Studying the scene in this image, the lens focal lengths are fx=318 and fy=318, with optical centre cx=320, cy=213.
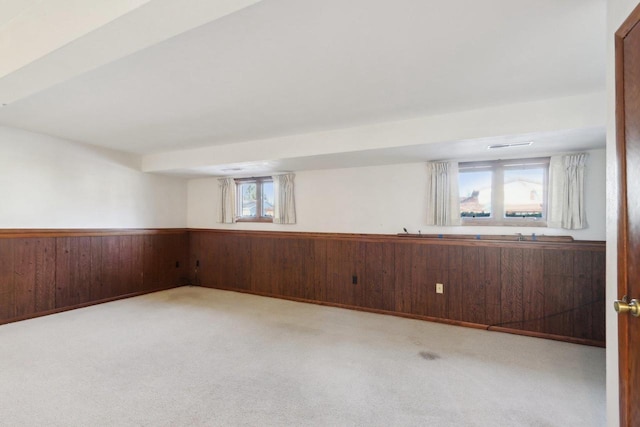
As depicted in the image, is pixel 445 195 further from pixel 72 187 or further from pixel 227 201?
pixel 72 187

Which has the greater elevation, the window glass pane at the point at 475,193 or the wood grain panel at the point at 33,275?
the window glass pane at the point at 475,193

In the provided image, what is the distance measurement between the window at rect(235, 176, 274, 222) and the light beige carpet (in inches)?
81.0

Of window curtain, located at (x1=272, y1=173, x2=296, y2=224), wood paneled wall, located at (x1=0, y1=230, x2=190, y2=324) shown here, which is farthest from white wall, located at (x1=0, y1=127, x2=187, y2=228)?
window curtain, located at (x1=272, y1=173, x2=296, y2=224)

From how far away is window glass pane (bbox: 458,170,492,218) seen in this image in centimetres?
389

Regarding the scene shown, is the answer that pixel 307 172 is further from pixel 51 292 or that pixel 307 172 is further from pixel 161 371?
pixel 51 292

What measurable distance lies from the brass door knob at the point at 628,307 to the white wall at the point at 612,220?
0.41ft

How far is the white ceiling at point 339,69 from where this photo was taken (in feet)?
5.27

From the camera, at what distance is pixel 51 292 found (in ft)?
13.3

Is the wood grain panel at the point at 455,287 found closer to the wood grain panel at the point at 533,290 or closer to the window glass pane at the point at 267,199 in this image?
the wood grain panel at the point at 533,290

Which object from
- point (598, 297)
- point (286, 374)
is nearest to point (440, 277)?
point (598, 297)

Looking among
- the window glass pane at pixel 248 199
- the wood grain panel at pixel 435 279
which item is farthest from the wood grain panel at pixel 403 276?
the window glass pane at pixel 248 199

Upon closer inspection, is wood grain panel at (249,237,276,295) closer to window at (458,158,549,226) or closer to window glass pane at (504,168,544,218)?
window at (458,158,549,226)

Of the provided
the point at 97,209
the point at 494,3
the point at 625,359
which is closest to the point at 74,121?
the point at 97,209

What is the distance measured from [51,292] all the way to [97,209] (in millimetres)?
1228
